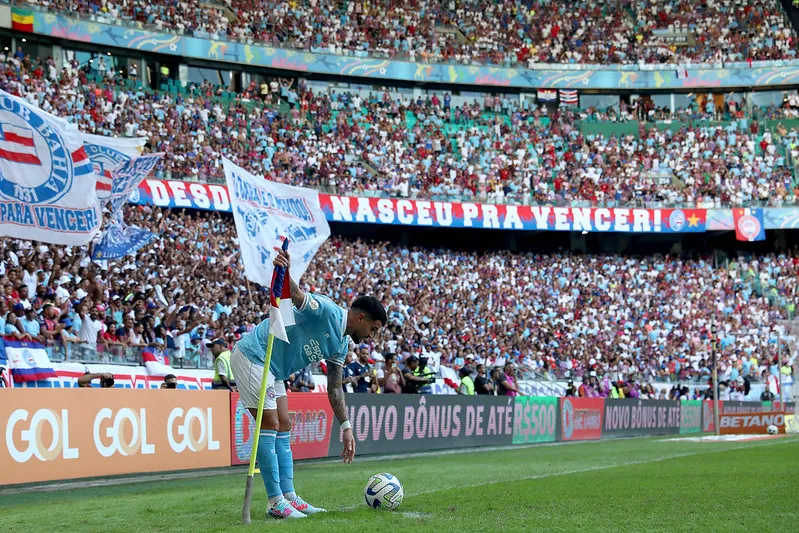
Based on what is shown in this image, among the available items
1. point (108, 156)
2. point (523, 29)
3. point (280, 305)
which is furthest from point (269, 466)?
point (523, 29)

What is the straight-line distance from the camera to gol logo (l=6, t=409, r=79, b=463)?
465 inches

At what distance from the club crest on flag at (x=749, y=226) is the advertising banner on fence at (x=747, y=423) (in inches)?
624

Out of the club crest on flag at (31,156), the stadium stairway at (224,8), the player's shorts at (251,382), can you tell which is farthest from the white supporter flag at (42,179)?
the stadium stairway at (224,8)

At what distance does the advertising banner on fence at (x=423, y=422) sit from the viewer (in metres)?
19.0

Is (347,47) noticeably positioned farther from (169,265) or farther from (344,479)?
(344,479)

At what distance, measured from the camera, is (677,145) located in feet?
167

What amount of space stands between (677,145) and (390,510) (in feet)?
148

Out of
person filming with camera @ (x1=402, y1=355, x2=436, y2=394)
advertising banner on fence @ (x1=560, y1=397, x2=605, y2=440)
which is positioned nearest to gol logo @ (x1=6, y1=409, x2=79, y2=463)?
person filming with camera @ (x1=402, y1=355, x2=436, y2=394)

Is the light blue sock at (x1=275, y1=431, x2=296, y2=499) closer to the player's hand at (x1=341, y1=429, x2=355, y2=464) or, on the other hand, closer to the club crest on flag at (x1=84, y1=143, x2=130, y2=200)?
the player's hand at (x1=341, y1=429, x2=355, y2=464)

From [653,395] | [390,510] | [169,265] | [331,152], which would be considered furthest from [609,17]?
[390,510]

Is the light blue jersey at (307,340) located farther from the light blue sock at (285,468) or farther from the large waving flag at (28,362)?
the large waving flag at (28,362)

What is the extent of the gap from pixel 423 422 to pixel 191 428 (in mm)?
7418

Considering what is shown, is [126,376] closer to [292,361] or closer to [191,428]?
[191,428]

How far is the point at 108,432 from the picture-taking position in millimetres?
13273
